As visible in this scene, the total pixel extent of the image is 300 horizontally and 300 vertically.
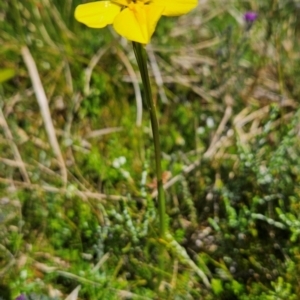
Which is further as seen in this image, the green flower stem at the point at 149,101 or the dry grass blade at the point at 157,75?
the dry grass blade at the point at 157,75

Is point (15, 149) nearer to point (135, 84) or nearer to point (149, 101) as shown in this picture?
point (135, 84)

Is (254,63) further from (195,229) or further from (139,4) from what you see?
(139,4)

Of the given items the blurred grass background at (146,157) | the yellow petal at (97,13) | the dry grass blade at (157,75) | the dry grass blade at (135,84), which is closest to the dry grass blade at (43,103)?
the blurred grass background at (146,157)

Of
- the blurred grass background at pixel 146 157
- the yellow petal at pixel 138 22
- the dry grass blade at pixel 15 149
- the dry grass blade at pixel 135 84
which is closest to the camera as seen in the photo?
the yellow petal at pixel 138 22

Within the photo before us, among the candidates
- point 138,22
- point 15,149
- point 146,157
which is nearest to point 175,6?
point 138,22

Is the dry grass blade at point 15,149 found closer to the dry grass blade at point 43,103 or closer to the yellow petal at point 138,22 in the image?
the dry grass blade at point 43,103

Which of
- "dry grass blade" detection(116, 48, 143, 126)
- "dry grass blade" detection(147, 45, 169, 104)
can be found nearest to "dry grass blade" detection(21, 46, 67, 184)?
"dry grass blade" detection(116, 48, 143, 126)

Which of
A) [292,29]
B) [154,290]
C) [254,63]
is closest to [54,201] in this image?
[154,290]
